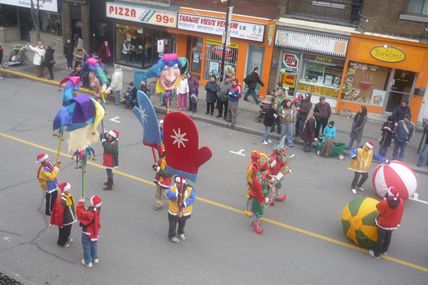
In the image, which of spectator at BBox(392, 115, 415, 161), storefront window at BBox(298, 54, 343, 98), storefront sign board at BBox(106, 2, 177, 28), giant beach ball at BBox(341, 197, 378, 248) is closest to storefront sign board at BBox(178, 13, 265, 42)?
storefront sign board at BBox(106, 2, 177, 28)

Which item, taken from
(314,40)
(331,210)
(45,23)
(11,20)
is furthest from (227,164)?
(11,20)

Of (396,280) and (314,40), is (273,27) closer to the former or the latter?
(314,40)

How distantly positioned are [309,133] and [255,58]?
19.2 feet

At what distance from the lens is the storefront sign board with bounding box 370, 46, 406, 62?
1556cm

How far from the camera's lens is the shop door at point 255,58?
18.1 meters

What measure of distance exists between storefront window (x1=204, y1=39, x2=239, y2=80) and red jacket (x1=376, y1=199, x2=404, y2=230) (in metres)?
11.6

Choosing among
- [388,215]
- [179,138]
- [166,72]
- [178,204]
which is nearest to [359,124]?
[388,215]

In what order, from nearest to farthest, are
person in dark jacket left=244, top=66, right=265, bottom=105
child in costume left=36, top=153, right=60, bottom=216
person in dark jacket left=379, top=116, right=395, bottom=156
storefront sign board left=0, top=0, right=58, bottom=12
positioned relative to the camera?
child in costume left=36, top=153, right=60, bottom=216, person in dark jacket left=379, top=116, right=395, bottom=156, person in dark jacket left=244, top=66, right=265, bottom=105, storefront sign board left=0, top=0, right=58, bottom=12

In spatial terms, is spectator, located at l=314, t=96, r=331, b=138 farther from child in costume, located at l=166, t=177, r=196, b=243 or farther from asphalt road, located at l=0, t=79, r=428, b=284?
child in costume, located at l=166, t=177, r=196, b=243

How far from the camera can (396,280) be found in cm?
808

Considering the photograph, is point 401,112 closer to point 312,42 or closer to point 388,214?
point 312,42

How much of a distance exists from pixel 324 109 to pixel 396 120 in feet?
7.54

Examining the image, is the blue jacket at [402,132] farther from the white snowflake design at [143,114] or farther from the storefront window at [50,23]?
the storefront window at [50,23]

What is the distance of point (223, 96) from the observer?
15516 millimetres
